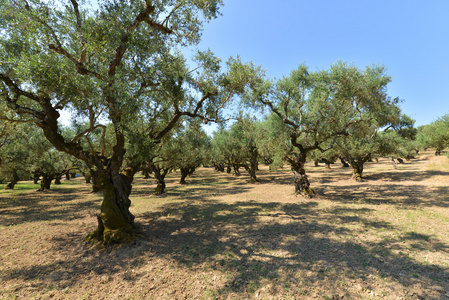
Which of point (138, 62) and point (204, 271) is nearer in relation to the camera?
point (204, 271)

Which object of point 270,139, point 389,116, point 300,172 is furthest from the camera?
point 270,139

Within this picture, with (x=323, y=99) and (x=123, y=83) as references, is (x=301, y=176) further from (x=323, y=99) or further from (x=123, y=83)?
(x=123, y=83)

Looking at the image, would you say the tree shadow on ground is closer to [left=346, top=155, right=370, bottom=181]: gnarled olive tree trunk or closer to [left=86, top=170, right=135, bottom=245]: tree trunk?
[left=86, top=170, right=135, bottom=245]: tree trunk

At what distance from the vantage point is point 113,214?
30.3 ft

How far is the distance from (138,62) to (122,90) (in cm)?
282

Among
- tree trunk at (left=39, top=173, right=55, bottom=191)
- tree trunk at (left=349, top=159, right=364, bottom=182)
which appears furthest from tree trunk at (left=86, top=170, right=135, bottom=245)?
tree trunk at (left=349, top=159, right=364, bottom=182)

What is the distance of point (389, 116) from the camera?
672 inches

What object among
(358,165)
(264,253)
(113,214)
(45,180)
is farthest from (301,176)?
(45,180)

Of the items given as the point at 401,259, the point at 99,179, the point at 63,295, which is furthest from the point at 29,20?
the point at 401,259

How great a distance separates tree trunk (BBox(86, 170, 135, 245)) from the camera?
346 inches

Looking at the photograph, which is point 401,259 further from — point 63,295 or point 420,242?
point 63,295

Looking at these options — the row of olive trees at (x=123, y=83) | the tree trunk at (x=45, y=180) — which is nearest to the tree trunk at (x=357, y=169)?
the row of olive trees at (x=123, y=83)

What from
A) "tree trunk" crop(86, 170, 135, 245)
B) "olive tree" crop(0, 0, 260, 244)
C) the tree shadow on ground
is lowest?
the tree shadow on ground

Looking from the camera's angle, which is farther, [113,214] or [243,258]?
[113,214]
